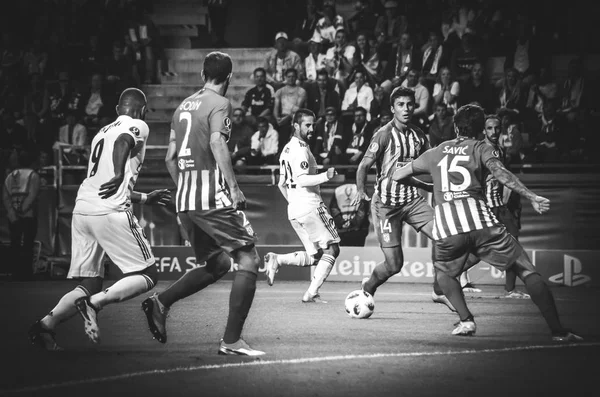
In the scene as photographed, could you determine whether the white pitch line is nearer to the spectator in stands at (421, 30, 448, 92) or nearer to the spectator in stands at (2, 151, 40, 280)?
the spectator in stands at (2, 151, 40, 280)

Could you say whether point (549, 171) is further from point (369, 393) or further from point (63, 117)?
point (369, 393)

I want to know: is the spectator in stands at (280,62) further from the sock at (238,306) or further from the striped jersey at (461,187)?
the sock at (238,306)

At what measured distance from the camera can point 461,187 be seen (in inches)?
335

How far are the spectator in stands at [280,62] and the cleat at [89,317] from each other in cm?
1354

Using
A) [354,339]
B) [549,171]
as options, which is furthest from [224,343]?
[549,171]

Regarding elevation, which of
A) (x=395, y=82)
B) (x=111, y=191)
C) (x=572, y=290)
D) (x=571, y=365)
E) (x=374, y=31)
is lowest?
(x=572, y=290)

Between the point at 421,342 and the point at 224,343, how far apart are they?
183cm

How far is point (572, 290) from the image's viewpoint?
14.5 metres

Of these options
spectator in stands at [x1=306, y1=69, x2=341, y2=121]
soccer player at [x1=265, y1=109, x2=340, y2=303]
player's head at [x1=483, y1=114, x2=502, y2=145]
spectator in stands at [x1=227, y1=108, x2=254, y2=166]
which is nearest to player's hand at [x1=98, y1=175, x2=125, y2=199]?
soccer player at [x1=265, y1=109, x2=340, y2=303]

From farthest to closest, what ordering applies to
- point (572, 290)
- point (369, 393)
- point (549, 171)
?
point (549, 171)
point (572, 290)
point (369, 393)

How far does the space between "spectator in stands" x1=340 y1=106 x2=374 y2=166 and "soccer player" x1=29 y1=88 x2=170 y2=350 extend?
32.5 feet

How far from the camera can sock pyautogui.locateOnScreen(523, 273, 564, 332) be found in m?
7.99

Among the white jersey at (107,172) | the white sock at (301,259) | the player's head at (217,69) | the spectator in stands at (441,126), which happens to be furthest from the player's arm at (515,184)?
the spectator in stands at (441,126)

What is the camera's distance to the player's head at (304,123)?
11.9 m
